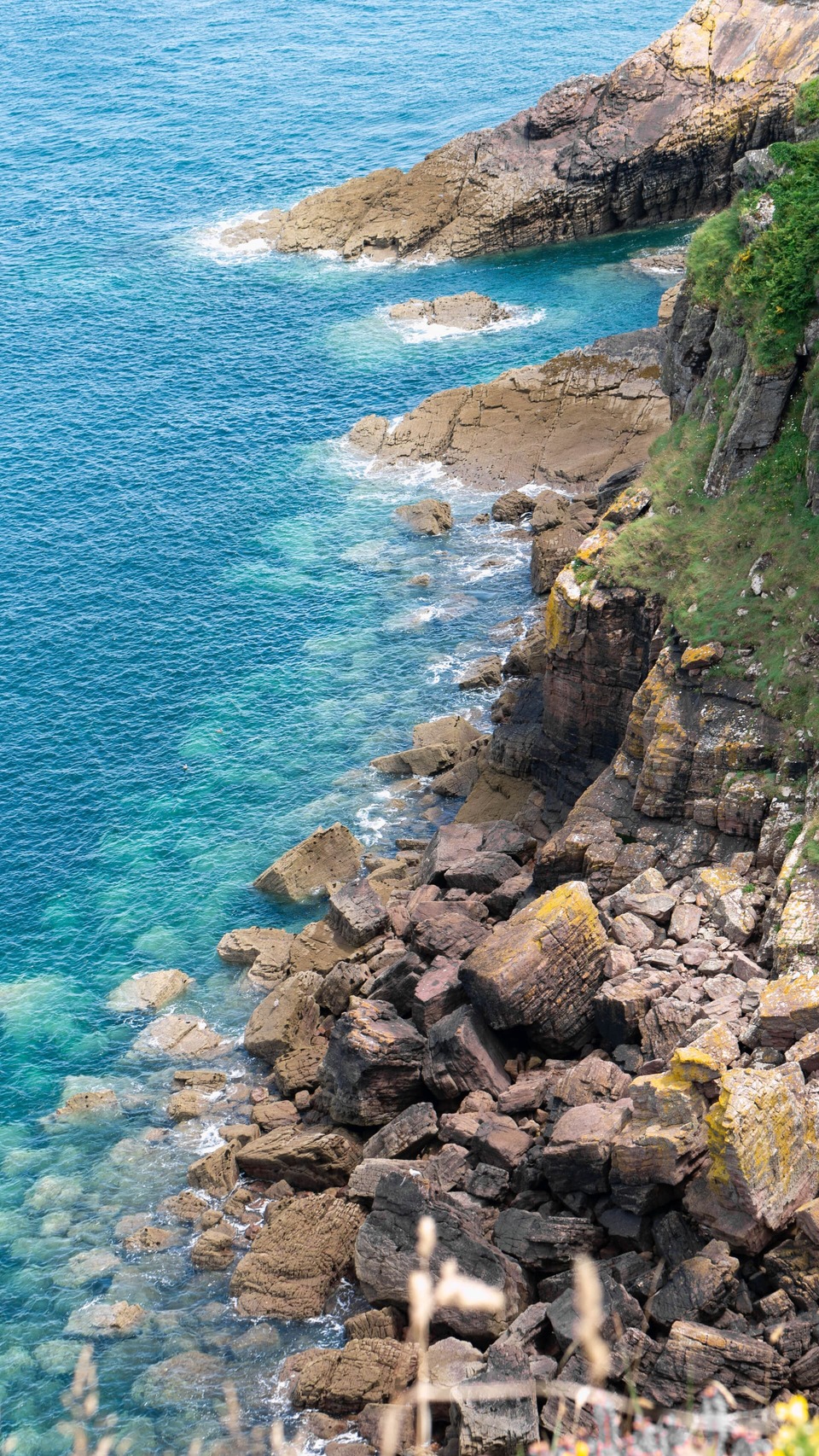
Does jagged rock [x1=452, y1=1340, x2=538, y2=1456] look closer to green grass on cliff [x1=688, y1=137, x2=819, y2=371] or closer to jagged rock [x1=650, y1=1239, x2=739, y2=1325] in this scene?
jagged rock [x1=650, y1=1239, x2=739, y2=1325]

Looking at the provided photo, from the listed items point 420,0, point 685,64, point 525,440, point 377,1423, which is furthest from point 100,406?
point 420,0

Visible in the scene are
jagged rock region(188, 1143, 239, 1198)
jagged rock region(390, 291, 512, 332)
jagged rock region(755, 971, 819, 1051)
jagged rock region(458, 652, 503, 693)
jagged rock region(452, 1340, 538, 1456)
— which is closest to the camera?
jagged rock region(452, 1340, 538, 1456)

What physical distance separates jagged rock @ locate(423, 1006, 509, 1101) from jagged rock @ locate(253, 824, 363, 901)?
18562 millimetres

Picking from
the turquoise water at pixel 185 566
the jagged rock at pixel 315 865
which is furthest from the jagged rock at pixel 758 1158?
the jagged rock at pixel 315 865

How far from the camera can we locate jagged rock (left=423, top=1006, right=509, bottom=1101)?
127ft

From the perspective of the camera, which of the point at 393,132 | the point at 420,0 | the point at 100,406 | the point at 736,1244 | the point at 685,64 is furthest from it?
the point at 420,0

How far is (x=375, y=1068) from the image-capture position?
4103cm

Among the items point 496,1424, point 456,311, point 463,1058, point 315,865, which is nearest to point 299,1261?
point 463,1058

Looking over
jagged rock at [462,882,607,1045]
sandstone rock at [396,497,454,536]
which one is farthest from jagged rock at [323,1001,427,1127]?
sandstone rock at [396,497,454,536]

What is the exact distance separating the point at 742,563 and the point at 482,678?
80.3 ft

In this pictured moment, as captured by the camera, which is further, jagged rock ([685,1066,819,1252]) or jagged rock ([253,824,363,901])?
jagged rock ([253,824,363,901])

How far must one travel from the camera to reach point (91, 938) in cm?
5744

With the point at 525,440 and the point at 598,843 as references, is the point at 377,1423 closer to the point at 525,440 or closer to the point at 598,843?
the point at 598,843

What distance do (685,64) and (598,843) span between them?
9792 cm
